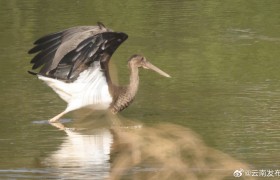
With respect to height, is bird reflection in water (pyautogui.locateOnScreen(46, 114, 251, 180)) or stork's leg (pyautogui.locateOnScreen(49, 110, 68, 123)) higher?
bird reflection in water (pyautogui.locateOnScreen(46, 114, 251, 180))

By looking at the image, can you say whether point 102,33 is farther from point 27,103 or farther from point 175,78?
point 175,78

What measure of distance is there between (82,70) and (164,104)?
1.10 m

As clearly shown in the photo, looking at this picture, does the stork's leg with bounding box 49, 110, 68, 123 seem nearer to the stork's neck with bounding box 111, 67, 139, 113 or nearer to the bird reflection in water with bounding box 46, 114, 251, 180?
the bird reflection in water with bounding box 46, 114, 251, 180

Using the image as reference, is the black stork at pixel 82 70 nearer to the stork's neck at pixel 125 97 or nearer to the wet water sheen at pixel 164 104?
the stork's neck at pixel 125 97

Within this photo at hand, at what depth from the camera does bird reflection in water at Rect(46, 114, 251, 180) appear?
29.3ft

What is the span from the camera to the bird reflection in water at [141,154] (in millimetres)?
8930

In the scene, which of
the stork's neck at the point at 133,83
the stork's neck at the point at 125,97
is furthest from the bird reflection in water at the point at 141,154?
the stork's neck at the point at 133,83

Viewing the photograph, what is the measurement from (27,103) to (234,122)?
7.62ft

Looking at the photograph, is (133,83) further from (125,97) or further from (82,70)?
(82,70)

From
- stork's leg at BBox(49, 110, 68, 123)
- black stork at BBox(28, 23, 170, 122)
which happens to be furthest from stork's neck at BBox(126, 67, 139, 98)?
stork's leg at BBox(49, 110, 68, 123)

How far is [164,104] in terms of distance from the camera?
11.7 metres

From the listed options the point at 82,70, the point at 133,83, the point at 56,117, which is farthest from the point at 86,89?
the point at 133,83

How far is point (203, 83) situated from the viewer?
493 inches

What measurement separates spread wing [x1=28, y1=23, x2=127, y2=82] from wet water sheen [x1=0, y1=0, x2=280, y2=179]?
0.49 meters
